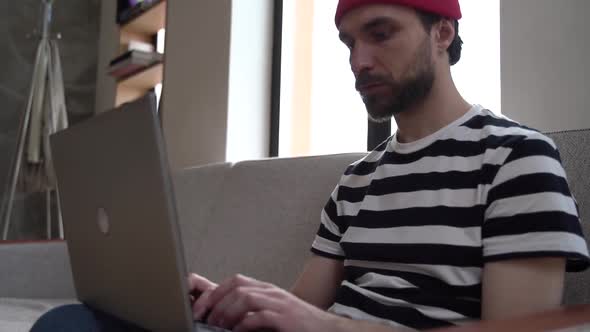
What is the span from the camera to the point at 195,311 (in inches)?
35.5

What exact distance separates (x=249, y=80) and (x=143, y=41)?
1.37 meters

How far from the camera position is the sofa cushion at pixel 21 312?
140 centimetres

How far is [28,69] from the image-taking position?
12.2 ft

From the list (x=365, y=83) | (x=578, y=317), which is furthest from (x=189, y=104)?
(x=578, y=317)

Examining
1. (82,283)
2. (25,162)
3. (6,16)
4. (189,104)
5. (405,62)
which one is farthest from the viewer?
A: (6,16)

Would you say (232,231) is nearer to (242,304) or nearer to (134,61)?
(242,304)

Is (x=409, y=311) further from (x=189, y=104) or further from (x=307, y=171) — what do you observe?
(x=189, y=104)

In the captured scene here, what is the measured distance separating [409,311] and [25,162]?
3.02m

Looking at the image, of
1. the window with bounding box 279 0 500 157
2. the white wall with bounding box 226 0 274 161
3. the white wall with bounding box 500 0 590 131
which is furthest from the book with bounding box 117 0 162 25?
the white wall with bounding box 500 0 590 131

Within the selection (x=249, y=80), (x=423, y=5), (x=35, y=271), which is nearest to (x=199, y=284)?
(x=423, y=5)

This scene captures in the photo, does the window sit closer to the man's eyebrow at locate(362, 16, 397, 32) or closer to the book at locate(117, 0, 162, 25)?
the book at locate(117, 0, 162, 25)

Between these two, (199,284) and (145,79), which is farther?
(145,79)

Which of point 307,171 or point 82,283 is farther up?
point 307,171

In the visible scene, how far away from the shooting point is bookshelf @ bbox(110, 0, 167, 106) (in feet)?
10.9
